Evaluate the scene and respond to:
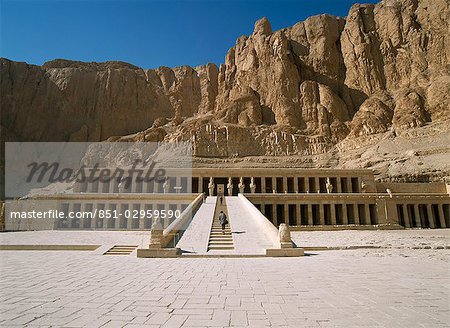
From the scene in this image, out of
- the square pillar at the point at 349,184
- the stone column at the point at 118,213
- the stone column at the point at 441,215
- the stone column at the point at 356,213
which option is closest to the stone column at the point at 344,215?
the stone column at the point at 356,213

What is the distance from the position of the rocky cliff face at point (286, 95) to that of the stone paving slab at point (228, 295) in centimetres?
4510

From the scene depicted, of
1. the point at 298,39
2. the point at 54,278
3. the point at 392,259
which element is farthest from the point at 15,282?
the point at 298,39

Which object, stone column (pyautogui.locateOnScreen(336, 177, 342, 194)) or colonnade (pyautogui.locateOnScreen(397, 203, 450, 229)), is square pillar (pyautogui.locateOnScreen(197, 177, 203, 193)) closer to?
stone column (pyautogui.locateOnScreen(336, 177, 342, 194))

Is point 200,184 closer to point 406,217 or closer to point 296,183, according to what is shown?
point 296,183

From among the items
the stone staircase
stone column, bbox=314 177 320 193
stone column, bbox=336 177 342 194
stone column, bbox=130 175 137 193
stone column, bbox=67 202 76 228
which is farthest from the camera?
stone column, bbox=130 175 137 193

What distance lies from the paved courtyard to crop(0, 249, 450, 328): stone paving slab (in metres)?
0.02

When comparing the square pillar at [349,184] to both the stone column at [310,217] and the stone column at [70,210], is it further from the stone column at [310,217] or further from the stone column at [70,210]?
the stone column at [70,210]

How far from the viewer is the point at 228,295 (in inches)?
269

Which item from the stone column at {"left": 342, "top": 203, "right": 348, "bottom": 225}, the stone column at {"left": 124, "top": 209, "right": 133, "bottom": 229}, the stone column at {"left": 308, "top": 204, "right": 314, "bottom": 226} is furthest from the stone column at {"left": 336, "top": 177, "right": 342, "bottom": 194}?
the stone column at {"left": 124, "top": 209, "right": 133, "bottom": 229}

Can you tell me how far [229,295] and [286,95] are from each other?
83.3 m

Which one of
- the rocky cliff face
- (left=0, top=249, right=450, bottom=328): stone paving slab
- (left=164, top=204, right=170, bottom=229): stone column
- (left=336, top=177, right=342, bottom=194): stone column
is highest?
the rocky cliff face

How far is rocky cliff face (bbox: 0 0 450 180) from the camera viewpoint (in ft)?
228

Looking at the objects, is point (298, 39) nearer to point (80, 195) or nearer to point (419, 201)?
point (419, 201)

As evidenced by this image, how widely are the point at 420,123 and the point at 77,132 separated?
90012 millimetres
